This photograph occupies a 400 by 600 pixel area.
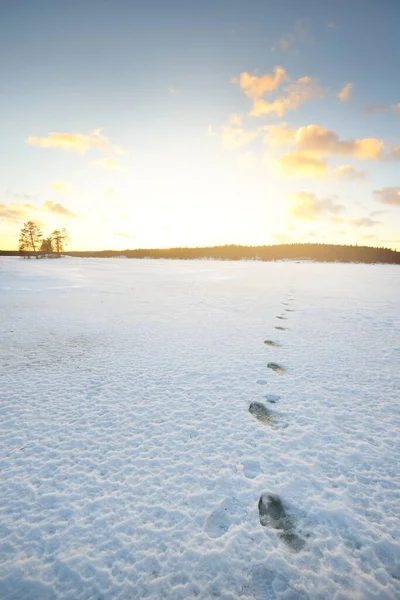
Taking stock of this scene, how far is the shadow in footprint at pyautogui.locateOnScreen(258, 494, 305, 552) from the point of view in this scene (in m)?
2.05

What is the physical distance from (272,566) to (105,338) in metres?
5.67

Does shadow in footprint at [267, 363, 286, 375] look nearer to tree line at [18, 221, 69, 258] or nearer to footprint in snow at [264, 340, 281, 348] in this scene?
footprint in snow at [264, 340, 281, 348]

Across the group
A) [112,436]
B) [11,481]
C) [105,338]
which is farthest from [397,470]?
[105,338]

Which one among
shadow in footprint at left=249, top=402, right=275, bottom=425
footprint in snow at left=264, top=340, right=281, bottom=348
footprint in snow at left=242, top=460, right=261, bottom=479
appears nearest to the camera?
footprint in snow at left=242, top=460, right=261, bottom=479

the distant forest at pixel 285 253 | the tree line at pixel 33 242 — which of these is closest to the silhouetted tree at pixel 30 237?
the tree line at pixel 33 242

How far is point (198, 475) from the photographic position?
2582 millimetres

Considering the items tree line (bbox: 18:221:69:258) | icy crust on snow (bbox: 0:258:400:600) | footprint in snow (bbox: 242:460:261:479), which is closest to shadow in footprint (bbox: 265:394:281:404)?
icy crust on snow (bbox: 0:258:400:600)

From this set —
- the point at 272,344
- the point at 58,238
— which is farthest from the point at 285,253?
the point at 272,344

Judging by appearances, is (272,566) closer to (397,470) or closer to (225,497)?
(225,497)

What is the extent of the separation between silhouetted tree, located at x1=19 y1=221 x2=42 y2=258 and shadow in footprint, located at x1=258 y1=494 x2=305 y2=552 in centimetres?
7873

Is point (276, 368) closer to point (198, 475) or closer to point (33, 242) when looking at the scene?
point (198, 475)

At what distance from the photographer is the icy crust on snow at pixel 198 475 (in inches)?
72.4

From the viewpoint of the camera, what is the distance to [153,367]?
16.6 feet

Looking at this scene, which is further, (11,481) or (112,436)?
Answer: (112,436)
